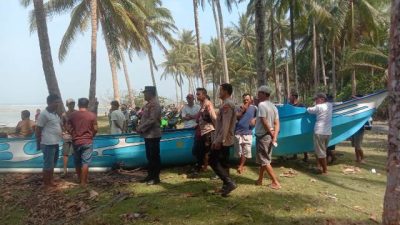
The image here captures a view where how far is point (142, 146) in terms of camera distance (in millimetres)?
8289

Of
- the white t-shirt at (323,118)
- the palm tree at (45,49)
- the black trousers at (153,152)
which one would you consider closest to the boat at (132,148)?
the white t-shirt at (323,118)

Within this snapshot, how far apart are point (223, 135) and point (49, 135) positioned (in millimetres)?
3135

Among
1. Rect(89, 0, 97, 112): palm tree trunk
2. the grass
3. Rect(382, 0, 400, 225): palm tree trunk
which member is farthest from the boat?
Rect(89, 0, 97, 112): palm tree trunk

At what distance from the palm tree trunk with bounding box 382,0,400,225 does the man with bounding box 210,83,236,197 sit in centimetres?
243

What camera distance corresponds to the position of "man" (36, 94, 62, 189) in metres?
6.92

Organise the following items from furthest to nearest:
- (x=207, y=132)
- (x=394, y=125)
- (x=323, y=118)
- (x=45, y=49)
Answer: (x=45, y=49), (x=323, y=118), (x=207, y=132), (x=394, y=125)

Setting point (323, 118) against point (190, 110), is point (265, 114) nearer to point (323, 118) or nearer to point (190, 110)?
point (323, 118)

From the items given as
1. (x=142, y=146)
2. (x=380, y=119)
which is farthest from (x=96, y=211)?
(x=380, y=119)

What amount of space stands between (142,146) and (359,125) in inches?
192

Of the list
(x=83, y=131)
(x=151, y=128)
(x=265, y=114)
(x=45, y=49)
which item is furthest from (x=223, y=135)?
(x=45, y=49)

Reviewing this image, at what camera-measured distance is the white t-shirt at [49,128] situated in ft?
22.7

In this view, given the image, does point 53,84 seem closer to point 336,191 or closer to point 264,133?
point 264,133

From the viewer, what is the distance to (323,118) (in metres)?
7.99

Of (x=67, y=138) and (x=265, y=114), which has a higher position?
(x=265, y=114)
